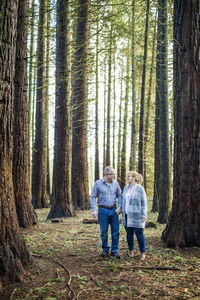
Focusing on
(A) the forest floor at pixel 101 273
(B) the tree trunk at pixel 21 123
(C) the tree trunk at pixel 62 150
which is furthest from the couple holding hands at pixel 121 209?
(C) the tree trunk at pixel 62 150

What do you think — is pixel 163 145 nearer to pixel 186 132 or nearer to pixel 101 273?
pixel 186 132

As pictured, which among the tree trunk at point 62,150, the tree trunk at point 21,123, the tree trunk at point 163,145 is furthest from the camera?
the tree trunk at point 62,150

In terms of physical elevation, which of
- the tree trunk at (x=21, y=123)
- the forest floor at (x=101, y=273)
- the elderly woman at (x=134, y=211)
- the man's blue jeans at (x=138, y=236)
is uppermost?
the tree trunk at (x=21, y=123)

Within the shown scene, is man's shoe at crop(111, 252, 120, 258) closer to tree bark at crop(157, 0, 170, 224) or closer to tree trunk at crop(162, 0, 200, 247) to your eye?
tree trunk at crop(162, 0, 200, 247)

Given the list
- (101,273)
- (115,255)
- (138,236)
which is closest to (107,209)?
(138,236)

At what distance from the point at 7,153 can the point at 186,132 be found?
3986 millimetres

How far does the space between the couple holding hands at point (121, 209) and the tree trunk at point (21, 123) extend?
3.12m

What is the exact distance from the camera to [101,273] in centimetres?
504

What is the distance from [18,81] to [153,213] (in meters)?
8.78

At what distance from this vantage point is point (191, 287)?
4.54 meters

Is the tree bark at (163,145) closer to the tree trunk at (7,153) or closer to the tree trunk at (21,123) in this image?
the tree trunk at (21,123)

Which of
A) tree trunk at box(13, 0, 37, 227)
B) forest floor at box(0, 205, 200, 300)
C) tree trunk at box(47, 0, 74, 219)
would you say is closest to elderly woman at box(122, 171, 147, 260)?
forest floor at box(0, 205, 200, 300)

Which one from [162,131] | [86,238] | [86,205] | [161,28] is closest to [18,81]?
[86,238]

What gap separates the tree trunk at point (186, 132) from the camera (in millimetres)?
6504
